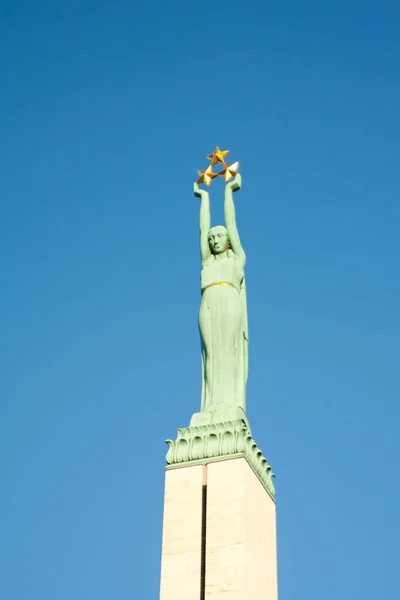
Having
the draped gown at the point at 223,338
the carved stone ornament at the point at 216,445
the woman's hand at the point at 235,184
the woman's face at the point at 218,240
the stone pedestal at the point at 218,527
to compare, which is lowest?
the stone pedestal at the point at 218,527

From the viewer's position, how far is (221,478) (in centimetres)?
2817

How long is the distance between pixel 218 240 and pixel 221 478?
7.98 meters

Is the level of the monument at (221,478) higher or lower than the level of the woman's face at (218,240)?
lower

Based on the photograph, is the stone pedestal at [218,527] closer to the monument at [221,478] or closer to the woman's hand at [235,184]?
the monument at [221,478]

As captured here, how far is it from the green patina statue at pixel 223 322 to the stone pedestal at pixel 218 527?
150 cm

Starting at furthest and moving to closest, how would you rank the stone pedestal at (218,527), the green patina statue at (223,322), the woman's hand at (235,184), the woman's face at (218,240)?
the woman's hand at (235,184) → the woman's face at (218,240) → the green patina statue at (223,322) → the stone pedestal at (218,527)

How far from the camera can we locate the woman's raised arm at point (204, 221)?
3300 cm

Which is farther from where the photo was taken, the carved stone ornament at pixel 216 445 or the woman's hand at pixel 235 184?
the woman's hand at pixel 235 184

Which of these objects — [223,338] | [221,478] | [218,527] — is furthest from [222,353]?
[218,527]

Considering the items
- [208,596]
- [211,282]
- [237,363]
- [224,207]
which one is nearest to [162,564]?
[208,596]

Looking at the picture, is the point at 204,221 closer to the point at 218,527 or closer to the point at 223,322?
the point at 223,322

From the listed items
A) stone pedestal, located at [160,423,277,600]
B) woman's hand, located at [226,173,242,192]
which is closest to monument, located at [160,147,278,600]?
stone pedestal, located at [160,423,277,600]

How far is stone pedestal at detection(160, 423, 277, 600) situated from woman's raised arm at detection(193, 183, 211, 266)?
20.5 feet

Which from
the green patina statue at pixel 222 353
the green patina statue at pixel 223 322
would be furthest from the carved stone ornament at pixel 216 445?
the green patina statue at pixel 223 322
